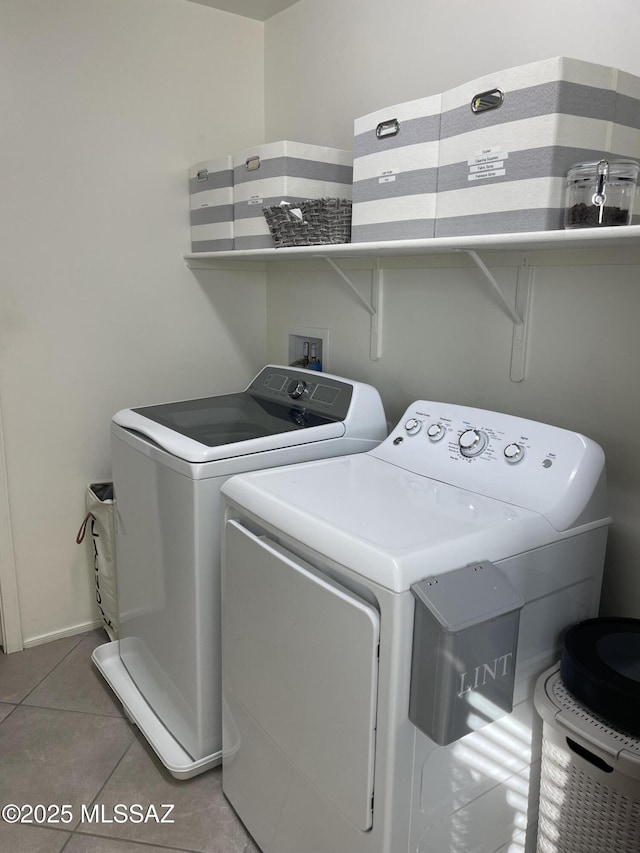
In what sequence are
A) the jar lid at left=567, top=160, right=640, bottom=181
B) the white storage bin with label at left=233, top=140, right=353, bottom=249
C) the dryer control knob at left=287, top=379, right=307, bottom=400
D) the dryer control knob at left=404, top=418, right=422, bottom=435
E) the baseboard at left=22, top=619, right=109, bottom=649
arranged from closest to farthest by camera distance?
the jar lid at left=567, top=160, right=640, bottom=181
the dryer control knob at left=404, top=418, right=422, bottom=435
the white storage bin with label at left=233, top=140, right=353, bottom=249
the dryer control knob at left=287, top=379, right=307, bottom=400
the baseboard at left=22, top=619, right=109, bottom=649

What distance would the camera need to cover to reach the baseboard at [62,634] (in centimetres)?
252

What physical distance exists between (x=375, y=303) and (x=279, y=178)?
0.51 m

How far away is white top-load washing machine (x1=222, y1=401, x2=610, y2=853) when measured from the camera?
3.76ft

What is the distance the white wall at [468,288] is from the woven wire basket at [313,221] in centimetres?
→ 31

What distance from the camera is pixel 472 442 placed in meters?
1.62

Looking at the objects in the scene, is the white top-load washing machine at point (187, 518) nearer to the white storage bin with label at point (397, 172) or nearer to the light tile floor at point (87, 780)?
the light tile floor at point (87, 780)

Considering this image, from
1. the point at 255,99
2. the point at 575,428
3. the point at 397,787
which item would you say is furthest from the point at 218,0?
the point at 397,787

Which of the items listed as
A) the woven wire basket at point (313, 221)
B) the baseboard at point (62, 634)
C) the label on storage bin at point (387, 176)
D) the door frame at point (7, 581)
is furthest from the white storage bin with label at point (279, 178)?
the baseboard at point (62, 634)

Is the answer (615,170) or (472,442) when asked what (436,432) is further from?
(615,170)

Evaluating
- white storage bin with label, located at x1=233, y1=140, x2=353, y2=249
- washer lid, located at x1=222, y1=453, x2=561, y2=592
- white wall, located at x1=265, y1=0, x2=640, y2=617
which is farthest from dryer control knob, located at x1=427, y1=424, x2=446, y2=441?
white storage bin with label, located at x1=233, y1=140, x2=353, y2=249

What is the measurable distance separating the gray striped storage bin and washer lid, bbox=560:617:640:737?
1.74m

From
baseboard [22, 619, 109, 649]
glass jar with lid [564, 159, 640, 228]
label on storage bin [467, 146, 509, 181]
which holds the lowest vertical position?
baseboard [22, 619, 109, 649]
